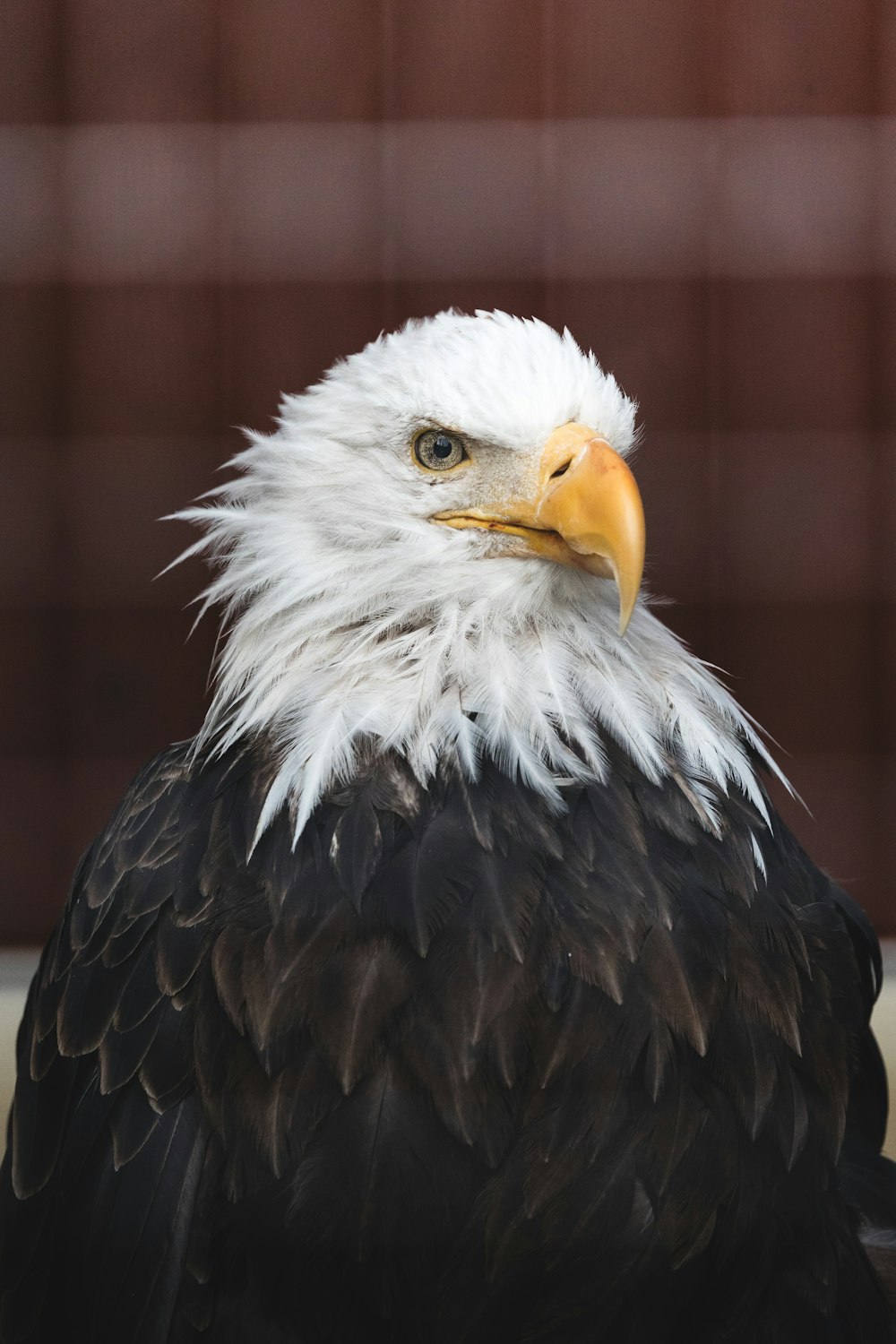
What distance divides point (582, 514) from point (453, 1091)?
20.8 inches

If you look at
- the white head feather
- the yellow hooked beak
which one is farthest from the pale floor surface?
the yellow hooked beak

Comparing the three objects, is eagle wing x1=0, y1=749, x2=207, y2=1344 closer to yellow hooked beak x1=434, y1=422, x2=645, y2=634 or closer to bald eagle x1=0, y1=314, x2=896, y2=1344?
bald eagle x1=0, y1=314, x2=896, y2=1344

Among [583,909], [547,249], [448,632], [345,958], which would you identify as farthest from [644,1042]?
[547,249]

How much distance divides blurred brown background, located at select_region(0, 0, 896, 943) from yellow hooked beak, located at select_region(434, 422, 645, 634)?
567mm

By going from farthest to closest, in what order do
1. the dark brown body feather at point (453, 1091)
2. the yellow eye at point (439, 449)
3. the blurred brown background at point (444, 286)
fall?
the blurred brown background at point (444, 286) < the yellow eye at point (439, 449) < the dark brown body feather at point (453, 1091)

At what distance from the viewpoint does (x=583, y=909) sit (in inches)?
44.8

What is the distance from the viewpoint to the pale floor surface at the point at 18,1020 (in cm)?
178

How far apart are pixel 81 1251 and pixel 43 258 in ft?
4.33

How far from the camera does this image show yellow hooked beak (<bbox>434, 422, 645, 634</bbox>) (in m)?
1.11

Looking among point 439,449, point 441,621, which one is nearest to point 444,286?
point 439,449

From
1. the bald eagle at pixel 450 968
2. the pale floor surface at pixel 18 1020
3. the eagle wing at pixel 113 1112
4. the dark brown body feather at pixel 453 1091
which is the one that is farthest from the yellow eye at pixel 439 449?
the pale floor surface at pixel 18 1020

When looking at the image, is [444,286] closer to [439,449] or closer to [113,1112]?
[439,449]

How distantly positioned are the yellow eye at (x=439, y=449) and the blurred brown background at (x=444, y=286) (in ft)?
1.59

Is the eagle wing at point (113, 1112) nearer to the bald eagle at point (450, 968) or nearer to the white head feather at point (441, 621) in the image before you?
the bald eagle at point (450, 968)
